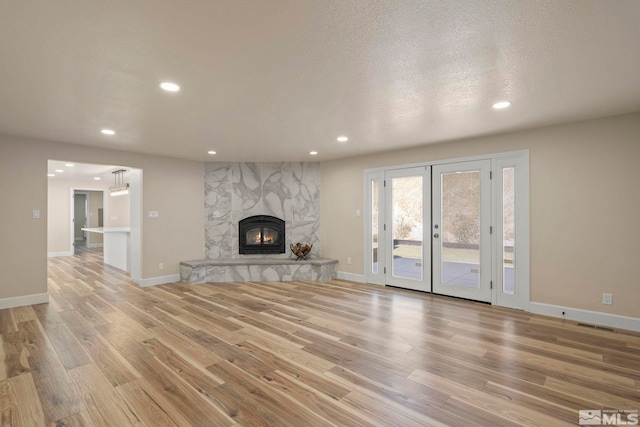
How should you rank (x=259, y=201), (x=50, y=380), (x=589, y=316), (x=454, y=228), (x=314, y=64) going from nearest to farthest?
(x=314, y=64) → (x=50, y=380) → (x=589, y=316) → (x=454, y=228) → (x=259, y=201)

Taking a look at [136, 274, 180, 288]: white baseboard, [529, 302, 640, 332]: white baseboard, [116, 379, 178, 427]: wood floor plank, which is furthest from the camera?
[136, 274, 180, 288]: white baseboard

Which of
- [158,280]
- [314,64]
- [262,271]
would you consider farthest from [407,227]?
[158,280]

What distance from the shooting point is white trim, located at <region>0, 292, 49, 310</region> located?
4234mm

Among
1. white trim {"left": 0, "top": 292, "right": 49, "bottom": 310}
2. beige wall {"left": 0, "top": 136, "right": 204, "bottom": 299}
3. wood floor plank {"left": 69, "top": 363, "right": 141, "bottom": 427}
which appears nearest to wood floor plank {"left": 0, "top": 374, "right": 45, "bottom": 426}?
wood floor plank {"left": 69, "top": 363, "right": 141, "bottom": 427}

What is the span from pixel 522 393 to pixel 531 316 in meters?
2.08

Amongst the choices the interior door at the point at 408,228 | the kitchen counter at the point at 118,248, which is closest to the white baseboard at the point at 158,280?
the kitchen counter at the point at 118,248

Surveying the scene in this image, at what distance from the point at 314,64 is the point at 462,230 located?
11.7 feet

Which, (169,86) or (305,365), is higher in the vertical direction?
(169,86)

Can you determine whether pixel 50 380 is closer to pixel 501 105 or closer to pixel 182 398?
Answer: pixel 182 398

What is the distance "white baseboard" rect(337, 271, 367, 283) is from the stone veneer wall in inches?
28.5

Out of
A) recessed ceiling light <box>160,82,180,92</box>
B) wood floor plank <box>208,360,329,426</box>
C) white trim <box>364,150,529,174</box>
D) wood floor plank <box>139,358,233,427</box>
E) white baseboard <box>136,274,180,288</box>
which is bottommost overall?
wood floor plank <box>208,360,329,426</box>

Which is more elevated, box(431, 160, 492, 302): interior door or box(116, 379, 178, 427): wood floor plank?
box(431, 160, 492, 302): interior door

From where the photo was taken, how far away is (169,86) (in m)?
2.60

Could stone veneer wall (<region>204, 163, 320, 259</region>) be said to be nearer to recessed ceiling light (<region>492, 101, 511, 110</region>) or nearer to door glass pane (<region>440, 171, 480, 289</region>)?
door glass pane (<region>440, 171, 480, 289</region>)
